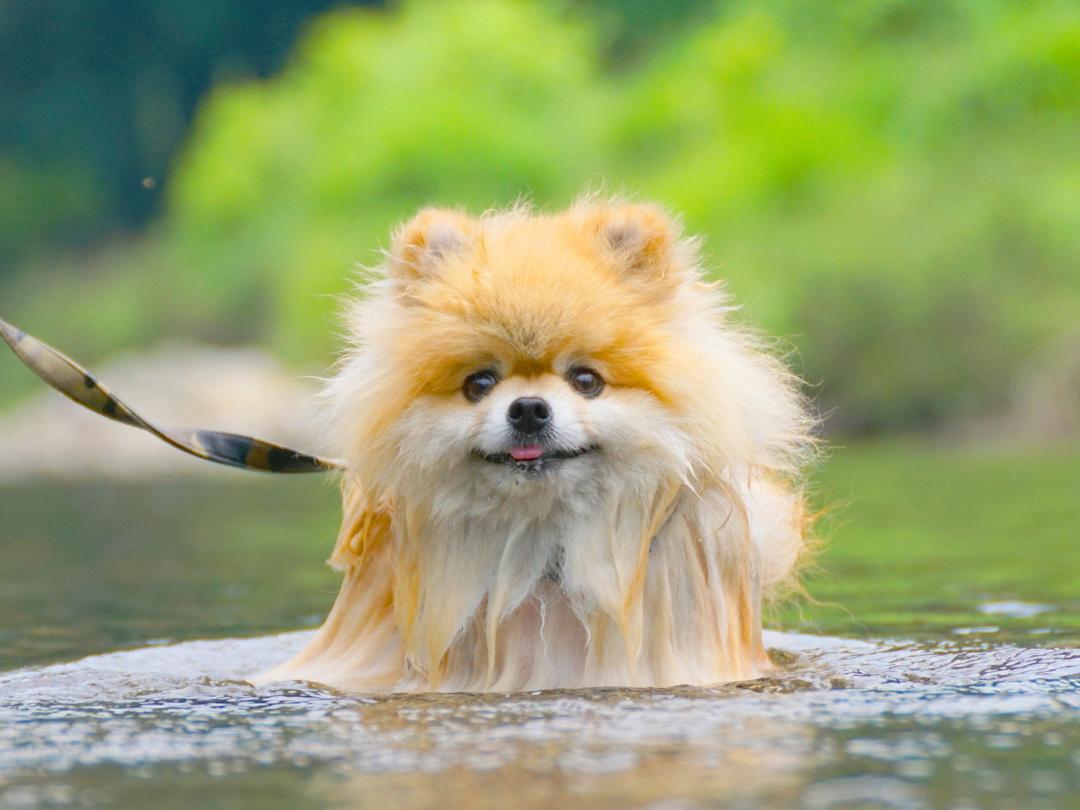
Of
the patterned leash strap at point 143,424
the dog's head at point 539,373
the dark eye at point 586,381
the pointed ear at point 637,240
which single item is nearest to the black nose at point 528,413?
the dog's head at point 539,373

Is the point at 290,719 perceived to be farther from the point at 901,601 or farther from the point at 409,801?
the point at 901,601

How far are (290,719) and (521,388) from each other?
3.81 feet

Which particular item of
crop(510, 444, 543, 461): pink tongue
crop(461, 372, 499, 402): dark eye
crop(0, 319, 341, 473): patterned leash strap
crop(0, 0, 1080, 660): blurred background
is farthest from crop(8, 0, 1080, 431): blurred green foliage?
crop(510, 444, 543, 461): pink tongue

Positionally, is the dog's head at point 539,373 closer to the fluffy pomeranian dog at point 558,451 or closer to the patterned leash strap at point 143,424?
the fluffy pomeranian dog at point 558,451

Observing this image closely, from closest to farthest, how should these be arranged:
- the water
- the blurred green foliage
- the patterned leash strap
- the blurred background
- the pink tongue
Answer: the water → the pink tongue → the patterned leash strap → the blurred background → the blurred green foliage

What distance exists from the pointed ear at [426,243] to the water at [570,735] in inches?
52.4

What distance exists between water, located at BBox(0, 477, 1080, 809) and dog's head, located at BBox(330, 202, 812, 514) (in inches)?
26.9

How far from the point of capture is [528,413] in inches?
210

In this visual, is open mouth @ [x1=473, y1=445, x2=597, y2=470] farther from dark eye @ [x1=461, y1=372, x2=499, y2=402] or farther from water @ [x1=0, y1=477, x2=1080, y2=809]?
water @ [x1=0, y1=477, x2=1080, y2=809]

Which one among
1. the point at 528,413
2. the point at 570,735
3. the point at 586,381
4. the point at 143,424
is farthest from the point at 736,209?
the point at 570,735

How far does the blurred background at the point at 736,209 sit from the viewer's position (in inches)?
1024

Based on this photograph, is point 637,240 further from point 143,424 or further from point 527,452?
point 143,424

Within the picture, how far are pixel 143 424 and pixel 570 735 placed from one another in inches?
86.8

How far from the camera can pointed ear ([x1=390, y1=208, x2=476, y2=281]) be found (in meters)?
5.81
